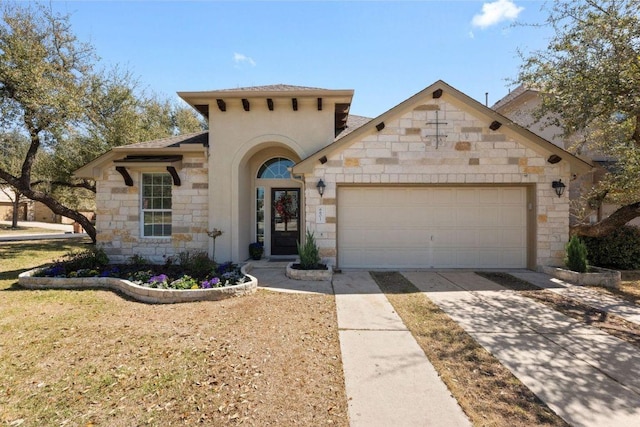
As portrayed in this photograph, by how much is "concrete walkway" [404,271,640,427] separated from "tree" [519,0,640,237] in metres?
4.12

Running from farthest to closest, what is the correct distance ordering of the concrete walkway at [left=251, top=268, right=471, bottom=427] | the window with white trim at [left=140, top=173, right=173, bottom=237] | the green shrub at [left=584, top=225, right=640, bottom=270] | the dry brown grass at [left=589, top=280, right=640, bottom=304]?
the window with white trim at [left=140, top=173, right=173, bottom=237], the green shrub at [left=584, top=225, right=640, bottom=270], the dry brown grass at [left=589, top=280, right=640, bottom=304], the concrete walkway at [left=251, top=268, right=471, bottom=427]

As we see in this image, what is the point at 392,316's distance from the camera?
506 centimetres

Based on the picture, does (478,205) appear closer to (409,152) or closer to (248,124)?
(409,152)

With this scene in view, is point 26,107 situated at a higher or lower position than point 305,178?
higher

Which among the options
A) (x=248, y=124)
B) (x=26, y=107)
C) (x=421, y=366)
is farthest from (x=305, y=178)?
(x=26, y=107)

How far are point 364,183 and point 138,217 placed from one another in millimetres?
7187

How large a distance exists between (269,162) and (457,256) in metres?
6.91

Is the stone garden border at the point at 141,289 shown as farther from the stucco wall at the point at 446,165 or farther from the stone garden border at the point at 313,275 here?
the stucco wall at the point at 446,165

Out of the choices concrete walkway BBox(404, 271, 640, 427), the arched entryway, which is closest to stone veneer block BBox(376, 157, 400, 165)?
the arched entryway

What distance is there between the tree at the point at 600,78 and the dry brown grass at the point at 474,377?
5.18 metres

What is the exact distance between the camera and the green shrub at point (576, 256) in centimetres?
732

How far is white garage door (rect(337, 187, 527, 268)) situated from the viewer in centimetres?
867

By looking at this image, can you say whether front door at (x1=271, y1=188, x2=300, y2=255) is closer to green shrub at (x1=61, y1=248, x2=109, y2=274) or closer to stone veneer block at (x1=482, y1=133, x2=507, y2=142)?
green shrub at (x1=61, y1=248, x2=109, y2=274)

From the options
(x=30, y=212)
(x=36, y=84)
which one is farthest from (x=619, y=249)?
(x=30, y=212)
